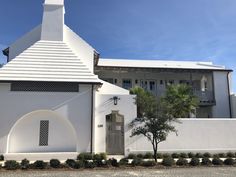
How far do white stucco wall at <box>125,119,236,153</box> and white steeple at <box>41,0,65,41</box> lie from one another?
9.10 m

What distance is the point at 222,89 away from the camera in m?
26.9

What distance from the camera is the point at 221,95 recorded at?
87.8ft

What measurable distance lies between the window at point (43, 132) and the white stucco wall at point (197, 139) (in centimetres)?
534

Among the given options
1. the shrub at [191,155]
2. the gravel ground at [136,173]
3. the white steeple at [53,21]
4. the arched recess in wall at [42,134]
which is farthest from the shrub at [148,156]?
the white steeple at [53,21]

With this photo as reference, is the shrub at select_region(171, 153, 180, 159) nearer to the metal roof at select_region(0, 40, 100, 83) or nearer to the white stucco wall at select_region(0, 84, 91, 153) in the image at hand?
the white stucco wall at select_region(0, 84, 91, 153)

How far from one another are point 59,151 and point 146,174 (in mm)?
7074

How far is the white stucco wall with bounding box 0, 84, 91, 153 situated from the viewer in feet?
51.3

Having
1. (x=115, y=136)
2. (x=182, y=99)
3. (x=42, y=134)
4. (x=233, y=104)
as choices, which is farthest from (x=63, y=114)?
(x=233, y=104)

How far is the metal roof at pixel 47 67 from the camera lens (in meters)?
16.2

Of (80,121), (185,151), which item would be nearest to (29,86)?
(80,121)

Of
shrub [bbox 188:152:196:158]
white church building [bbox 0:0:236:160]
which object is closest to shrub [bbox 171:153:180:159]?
white church building [bbox 0:0:236:160]

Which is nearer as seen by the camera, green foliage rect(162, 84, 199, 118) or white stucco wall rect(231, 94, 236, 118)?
green foliage rect(162, 84, 199, 118)

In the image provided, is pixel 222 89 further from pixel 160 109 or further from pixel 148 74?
pixel 160 109

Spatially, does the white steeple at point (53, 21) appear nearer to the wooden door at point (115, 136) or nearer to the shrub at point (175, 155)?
the wooden door at point (115, 136)
